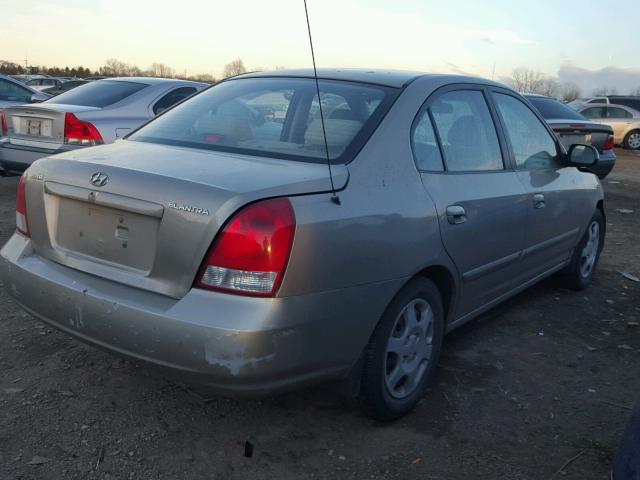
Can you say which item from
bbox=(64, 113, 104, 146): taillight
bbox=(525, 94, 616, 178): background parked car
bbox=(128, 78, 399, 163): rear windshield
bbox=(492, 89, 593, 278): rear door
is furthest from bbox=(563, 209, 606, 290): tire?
bbox=(525, 94, 616, 178): background parked car

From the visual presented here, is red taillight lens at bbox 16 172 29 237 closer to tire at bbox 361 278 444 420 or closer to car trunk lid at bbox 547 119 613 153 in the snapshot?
tire at bbox 361 278 444 420

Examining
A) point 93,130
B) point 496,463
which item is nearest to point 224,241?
point 496,463

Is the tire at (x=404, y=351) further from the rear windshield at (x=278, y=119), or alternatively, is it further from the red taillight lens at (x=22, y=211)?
the red taillight lens at (x=22, y=211)

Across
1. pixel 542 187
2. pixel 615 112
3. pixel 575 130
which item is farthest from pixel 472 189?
pixel 615 112

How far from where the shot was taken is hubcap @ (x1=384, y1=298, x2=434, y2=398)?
2.97m

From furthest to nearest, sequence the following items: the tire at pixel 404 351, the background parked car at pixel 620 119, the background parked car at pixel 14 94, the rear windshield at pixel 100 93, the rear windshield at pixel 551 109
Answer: the background parked car at pixel 620 119 < the background parked car at pixel 14 94 < the rear windshield at pixel 551 109 < the rear windshield at pixel 100 93 < the tire at pixel 404 351

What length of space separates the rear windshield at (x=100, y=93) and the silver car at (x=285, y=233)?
389 centimetres

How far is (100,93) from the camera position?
7363 millimetres

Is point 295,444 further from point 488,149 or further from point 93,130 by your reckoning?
point 93,130

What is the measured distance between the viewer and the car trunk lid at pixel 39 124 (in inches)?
263

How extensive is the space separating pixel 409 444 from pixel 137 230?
4.89 ft

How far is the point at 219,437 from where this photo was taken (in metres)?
2.83

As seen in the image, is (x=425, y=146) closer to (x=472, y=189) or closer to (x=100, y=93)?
(x=472, y=189)

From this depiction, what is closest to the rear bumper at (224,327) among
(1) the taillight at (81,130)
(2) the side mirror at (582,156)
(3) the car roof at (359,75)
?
A: (3) the car roof at (359,75)
